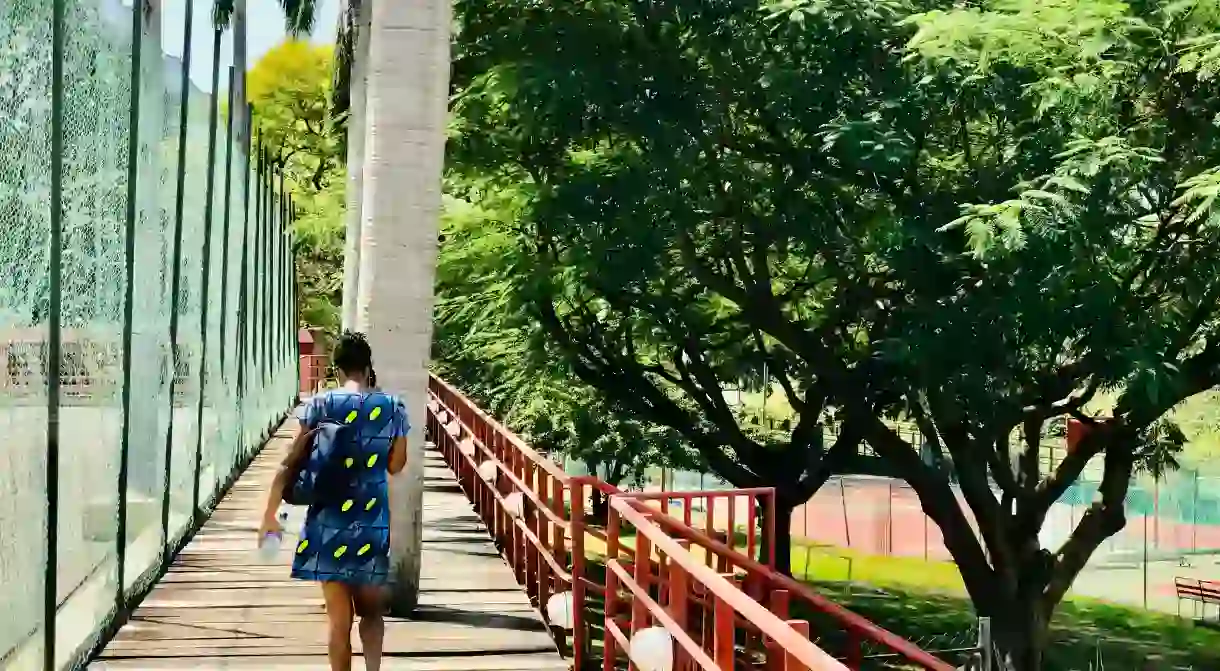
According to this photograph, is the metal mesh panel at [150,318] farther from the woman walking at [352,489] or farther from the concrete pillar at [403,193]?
the woman walking at [352,489]

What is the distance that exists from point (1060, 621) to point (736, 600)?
82.7 ft

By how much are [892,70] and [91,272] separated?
25.9ft

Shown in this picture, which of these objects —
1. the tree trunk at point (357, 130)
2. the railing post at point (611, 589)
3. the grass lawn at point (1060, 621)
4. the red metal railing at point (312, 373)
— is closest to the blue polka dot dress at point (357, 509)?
the railing post at point (611, 589)

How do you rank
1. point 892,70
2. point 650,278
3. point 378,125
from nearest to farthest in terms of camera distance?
point 378,125, point 892,70, point 650,278

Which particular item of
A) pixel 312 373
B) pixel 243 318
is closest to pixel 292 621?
pixel 243 318

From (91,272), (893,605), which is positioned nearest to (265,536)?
(91,272)

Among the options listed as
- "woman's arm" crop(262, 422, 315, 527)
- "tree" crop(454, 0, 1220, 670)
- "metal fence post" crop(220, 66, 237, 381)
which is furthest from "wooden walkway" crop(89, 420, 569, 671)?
"tree" crop(454, 0, 1220, 670)

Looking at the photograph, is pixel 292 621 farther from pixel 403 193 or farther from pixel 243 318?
pixel 243 318

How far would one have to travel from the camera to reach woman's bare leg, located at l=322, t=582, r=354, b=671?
214 inches

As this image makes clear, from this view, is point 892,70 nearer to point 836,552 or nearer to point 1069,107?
point 1069,107

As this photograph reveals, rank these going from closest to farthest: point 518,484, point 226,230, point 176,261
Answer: point 518,484 < point 176,261 < point 226,230

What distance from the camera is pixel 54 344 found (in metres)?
5.55

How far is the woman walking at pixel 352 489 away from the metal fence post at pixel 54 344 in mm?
920

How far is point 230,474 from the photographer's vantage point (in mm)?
15406
